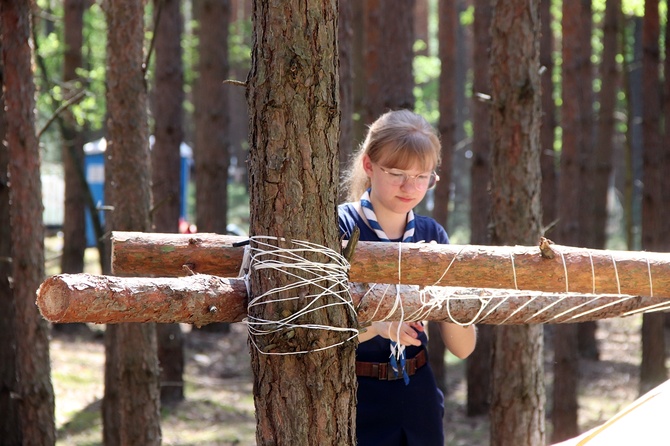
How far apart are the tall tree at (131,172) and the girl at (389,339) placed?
71.9 inches

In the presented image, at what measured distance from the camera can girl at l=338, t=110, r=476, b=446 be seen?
130 inches

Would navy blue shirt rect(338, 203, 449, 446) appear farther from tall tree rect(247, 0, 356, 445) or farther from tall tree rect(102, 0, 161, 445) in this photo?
tall tree rect(102, 0, 161, 445)

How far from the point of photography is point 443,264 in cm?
289

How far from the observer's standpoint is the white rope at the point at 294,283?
8.27ft

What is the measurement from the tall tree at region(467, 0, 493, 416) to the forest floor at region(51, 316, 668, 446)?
0.31 m

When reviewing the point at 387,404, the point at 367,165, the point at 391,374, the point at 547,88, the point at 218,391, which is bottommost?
the point at 218,391

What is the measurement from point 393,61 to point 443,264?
5450mm

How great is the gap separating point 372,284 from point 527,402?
2.15 metres

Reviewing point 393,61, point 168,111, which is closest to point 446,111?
point 393,61

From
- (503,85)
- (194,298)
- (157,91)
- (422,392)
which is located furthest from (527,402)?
(157,91)

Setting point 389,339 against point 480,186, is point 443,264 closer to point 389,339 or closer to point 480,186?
point 389,339

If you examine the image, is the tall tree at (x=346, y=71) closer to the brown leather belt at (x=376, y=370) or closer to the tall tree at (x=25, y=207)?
the tall tree at (x=25, y=207)

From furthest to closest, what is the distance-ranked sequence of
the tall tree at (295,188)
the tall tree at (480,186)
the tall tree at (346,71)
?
the tall tree at (480,186), the tall tree at (346,71), the tall tree at (295,188)

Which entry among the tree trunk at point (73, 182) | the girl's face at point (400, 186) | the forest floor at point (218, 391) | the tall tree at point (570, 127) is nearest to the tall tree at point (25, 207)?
the forest floor at point (218, 391)
